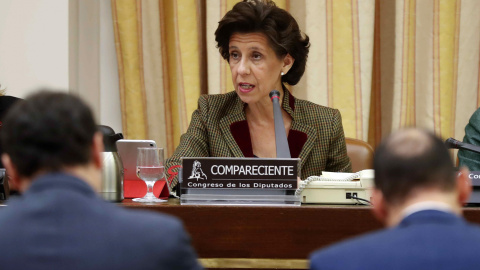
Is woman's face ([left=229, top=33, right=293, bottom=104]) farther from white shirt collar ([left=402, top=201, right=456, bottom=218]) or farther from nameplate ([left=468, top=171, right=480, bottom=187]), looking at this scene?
white shirt collar ([left=402, top=201, right=456, bottom=218])

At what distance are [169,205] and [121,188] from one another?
0.78 ft

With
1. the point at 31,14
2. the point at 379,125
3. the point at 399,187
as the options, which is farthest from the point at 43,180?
the point at 379,125

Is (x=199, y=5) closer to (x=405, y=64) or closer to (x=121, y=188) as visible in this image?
(x=405, y=64)

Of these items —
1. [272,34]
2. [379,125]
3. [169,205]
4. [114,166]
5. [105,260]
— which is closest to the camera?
[105,260]

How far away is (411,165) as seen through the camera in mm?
1096

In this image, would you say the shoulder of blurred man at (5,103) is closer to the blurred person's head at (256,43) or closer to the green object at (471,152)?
the blurred person's head at (256,43)

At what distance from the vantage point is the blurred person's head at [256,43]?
2838 mm

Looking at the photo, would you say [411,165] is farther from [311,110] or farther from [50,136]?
[311,110]

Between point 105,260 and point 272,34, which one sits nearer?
point 105,260

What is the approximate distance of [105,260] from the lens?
1.03 m

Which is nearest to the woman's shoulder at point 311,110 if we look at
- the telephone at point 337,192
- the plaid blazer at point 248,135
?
the plaid blazer at point 248,135

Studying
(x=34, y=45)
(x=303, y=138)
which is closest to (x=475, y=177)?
(x=303, y=138)

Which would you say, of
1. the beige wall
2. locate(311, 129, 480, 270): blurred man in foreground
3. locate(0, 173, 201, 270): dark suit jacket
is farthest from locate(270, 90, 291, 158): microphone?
the beige wall

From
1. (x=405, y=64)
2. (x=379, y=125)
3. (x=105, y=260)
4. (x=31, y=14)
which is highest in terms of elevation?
(x=31, y=14)
